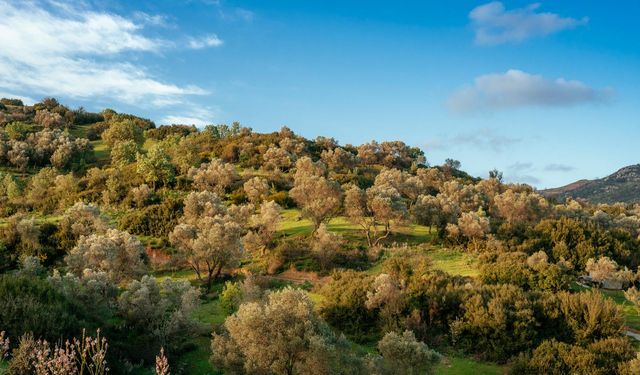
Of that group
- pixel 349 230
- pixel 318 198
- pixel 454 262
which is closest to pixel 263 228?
pixel 318 198

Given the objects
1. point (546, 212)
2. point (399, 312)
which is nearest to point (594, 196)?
point (546, 212)

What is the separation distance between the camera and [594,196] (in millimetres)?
197625

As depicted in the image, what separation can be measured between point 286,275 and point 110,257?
15.9 m

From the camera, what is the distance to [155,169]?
228 ft

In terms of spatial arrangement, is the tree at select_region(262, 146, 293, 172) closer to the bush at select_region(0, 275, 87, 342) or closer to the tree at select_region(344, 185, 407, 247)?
the tree at select_region(344, 185, 407, 247)

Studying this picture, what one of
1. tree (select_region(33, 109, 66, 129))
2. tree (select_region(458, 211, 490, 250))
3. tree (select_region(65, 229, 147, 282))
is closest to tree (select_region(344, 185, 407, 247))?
tree (select_region(458, 211, 490, 250))

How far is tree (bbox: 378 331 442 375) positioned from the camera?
20.7 metres

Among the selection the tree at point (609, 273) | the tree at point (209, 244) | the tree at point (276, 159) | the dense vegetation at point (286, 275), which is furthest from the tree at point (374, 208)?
the tree at point (276, 159)

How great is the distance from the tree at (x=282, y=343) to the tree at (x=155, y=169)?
51.2 meters

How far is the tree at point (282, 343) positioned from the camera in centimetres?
1952

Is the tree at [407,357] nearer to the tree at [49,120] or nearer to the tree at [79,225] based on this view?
the tree at [79,225]

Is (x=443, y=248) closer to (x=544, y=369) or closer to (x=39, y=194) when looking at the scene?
(x=544, y=369)

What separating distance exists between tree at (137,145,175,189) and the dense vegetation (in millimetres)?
244

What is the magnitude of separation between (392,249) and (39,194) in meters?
49.2
